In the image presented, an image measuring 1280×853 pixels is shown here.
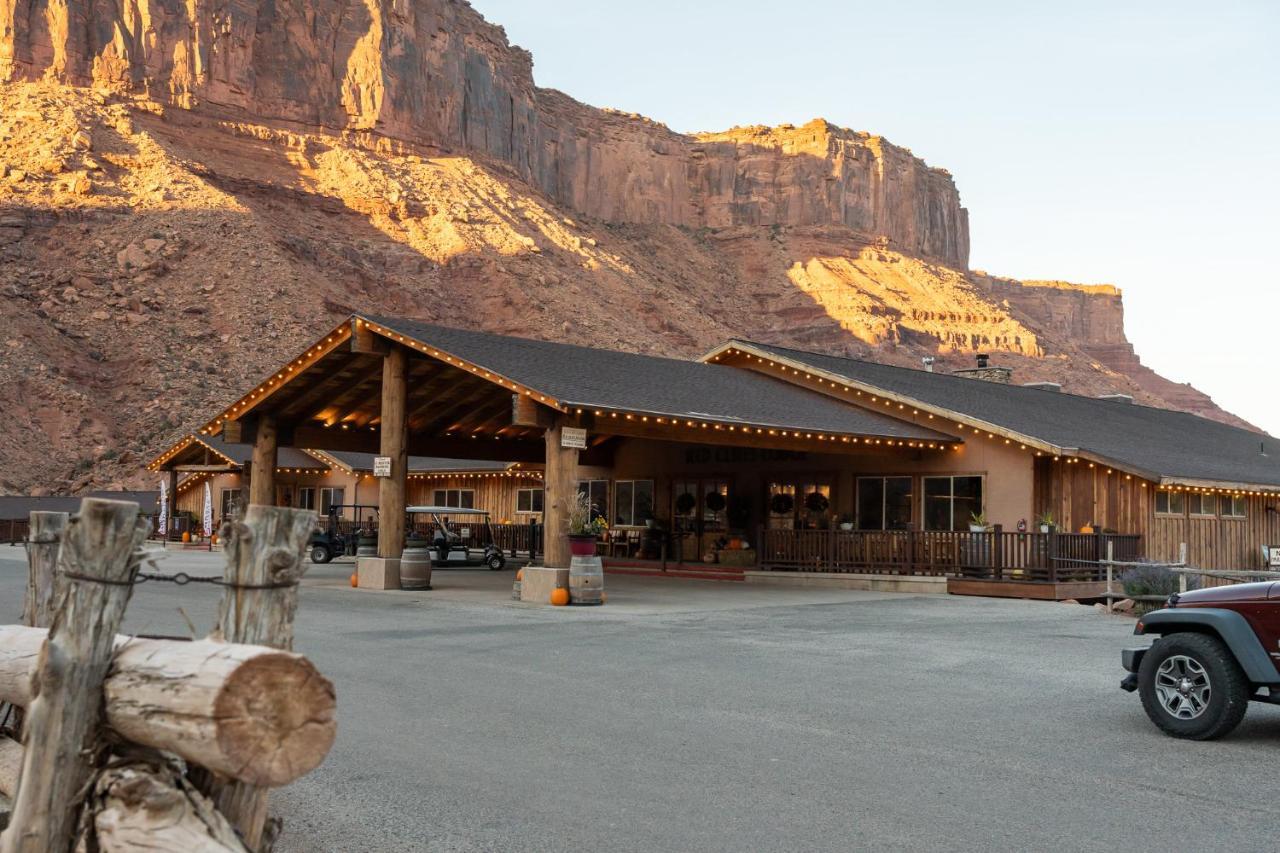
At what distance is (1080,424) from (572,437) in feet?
51.4

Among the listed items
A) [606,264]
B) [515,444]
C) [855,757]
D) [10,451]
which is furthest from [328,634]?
[606,264]

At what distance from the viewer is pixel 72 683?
174 inches

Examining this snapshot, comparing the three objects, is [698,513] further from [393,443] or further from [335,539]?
[335,539]

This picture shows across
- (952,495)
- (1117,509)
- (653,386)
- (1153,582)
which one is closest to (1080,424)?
(1117,509)

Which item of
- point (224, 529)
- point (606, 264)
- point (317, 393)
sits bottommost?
point (224, 529)

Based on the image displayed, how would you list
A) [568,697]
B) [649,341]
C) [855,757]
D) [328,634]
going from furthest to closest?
[649,341] < [328,634] < [568,697] < [855,757]

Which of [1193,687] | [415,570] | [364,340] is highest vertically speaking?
[364,340]

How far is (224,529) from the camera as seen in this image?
14.4ft

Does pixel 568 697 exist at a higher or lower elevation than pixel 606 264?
lower

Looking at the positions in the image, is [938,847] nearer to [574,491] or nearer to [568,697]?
[568,697]

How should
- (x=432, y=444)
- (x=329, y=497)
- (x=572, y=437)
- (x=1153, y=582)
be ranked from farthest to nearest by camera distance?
1. (x=329, y=497)
2. (x=432, y=444)
3. (x=572, y=437)
4. (x=1153, y=582)

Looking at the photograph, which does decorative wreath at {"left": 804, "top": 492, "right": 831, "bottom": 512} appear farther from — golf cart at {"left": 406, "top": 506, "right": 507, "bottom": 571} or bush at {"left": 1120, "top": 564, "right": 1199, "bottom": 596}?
bush at {"left": 1120, "top": 564, "right": 1199, "bottom": 596}

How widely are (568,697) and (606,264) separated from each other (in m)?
93.2

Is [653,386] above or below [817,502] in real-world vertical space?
above
